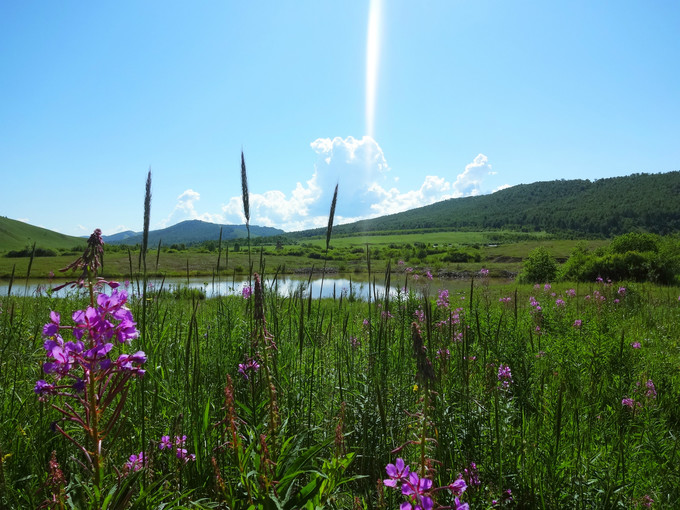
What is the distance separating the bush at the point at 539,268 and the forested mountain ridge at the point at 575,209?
9606cm

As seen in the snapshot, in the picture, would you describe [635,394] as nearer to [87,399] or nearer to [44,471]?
[87,399]

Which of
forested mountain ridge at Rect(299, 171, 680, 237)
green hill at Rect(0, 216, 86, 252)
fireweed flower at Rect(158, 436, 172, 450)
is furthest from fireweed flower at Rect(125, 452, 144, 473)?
green hill at Rect(0, 216, 86, 252)

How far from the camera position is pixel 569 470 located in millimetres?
2137

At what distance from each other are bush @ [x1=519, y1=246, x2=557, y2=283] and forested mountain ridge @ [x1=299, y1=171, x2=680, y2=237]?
3782 inches

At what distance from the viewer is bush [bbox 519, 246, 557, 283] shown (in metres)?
22.3

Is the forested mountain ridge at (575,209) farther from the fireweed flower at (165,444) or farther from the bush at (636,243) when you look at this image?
the fireweed flower at (165,444)

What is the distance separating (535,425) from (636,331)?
4.91 metres

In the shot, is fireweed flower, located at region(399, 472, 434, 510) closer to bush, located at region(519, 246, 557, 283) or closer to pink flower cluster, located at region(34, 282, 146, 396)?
pink flower cluster, located at region(34, 282, 146, 396)

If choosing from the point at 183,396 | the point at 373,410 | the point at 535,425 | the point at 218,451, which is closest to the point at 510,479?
the point at 535,425

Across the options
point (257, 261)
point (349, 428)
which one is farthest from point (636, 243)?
point (349, 428)

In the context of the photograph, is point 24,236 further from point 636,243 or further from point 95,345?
point 95,345

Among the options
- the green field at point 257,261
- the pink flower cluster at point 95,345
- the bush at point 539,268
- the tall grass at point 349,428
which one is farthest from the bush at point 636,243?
the pink flower cluster at point 95,345

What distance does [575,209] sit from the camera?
13712 centimetres

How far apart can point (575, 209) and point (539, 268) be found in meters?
138
